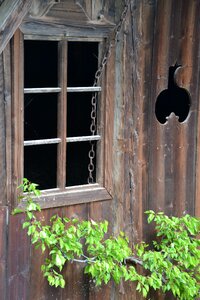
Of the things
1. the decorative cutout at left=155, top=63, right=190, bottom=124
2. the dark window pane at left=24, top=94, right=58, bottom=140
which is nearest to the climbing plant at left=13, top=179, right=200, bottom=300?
the decorative cutout at left=155, top=63, right=190, bottom=124

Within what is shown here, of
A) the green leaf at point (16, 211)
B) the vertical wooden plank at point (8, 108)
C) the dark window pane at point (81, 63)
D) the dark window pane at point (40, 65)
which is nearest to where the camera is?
the vertical wooden plank at point (8, 108)

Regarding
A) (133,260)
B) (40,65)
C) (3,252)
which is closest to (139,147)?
(133,260)

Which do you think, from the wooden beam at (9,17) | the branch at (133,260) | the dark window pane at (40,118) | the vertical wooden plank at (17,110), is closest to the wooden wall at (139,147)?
the branch at (133,260)

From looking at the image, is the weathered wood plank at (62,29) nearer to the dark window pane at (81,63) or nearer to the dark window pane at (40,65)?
the dark window pane at (81,63)

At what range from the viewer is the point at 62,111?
432cm

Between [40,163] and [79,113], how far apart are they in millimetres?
893

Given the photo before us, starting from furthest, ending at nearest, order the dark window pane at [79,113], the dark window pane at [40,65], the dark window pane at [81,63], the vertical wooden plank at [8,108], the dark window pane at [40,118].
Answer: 1. the dark window pane at [40,118]
2. the dark window pane at [40,65]
3. the dark window pane at [79,113]
4. the dark window pane at [81,63]
5. the vertical wooden plank at [8,108]

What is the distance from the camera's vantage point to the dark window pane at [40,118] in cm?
582

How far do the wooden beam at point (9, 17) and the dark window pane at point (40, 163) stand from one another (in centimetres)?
225

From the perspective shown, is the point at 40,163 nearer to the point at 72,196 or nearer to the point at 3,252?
the point at 72,196

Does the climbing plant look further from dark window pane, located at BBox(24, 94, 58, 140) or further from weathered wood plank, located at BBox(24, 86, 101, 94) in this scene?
dark window pane, located at BBox(24, 94, 58, 140)

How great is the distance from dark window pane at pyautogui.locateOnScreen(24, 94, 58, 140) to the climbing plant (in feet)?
4.72

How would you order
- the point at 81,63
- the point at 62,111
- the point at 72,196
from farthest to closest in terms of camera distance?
the point at 81,63 → the point at 72,196 → the point at 62,111

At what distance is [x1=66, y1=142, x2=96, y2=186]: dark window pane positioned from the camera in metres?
5.04
